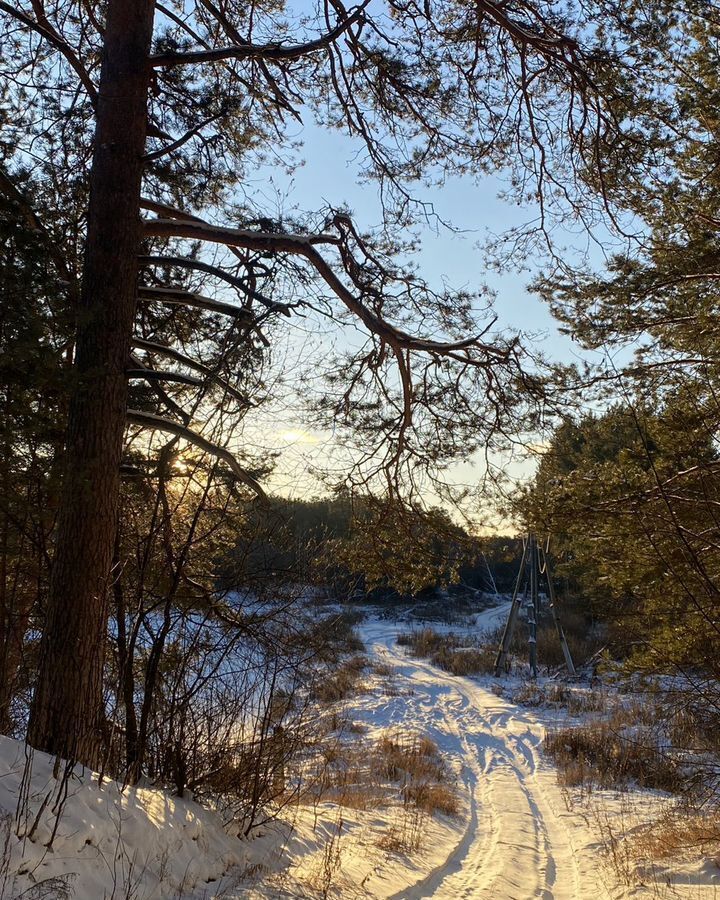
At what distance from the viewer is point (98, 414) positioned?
15.3 ft

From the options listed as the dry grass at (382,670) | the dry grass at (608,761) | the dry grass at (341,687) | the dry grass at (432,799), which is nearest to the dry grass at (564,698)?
the dry grass at (608,761)

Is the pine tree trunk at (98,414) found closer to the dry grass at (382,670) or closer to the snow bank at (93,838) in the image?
the snow bank at (93,838)

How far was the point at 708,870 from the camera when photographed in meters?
5.57

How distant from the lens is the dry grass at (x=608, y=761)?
8977mm

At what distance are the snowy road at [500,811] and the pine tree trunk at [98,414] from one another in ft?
8.95

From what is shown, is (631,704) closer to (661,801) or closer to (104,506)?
(661,801)

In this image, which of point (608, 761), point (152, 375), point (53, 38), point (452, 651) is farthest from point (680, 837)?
point (452, 651)

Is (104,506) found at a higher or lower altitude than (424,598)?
higher

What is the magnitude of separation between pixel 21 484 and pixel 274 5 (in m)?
5.38

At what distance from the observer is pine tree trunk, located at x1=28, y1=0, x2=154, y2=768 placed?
14.2 feet

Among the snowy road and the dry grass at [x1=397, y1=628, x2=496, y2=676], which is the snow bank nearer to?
the snowy road

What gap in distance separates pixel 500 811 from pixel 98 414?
6473 mm

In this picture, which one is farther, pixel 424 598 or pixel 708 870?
pixel 424 598

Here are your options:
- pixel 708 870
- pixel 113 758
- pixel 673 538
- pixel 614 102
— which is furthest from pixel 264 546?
pixel 614 102
